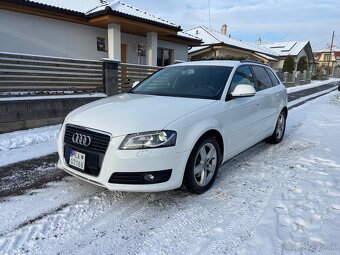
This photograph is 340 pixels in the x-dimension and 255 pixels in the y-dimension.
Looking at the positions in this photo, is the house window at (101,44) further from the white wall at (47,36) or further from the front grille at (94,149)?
the front grille at (94,149)

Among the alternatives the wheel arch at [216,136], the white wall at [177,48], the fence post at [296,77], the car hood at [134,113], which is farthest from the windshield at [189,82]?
the fence post at [296,77]

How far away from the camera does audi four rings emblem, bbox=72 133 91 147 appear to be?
118 inches

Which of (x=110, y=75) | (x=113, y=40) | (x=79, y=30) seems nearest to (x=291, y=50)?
(x=113, y=40)

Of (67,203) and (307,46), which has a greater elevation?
(307,46)

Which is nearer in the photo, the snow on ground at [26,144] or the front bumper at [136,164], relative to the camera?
the front bumper at [136,164]

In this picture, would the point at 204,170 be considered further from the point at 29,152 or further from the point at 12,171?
the point at 29,152

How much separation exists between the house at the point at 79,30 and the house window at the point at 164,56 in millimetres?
998

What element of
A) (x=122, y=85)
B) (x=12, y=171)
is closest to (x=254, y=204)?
(x=12, y=171)

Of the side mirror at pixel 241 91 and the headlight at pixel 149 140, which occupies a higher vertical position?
the side mirror at pixel 241 91

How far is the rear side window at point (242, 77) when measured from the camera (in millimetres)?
4023

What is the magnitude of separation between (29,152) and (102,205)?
257 cm

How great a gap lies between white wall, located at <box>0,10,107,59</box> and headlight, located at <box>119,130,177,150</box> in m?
9.15

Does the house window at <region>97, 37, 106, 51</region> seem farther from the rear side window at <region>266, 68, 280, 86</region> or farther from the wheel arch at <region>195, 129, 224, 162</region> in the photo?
the wheel arch at <region>195, 129, 224, 162</region>

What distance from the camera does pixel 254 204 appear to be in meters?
3.21
